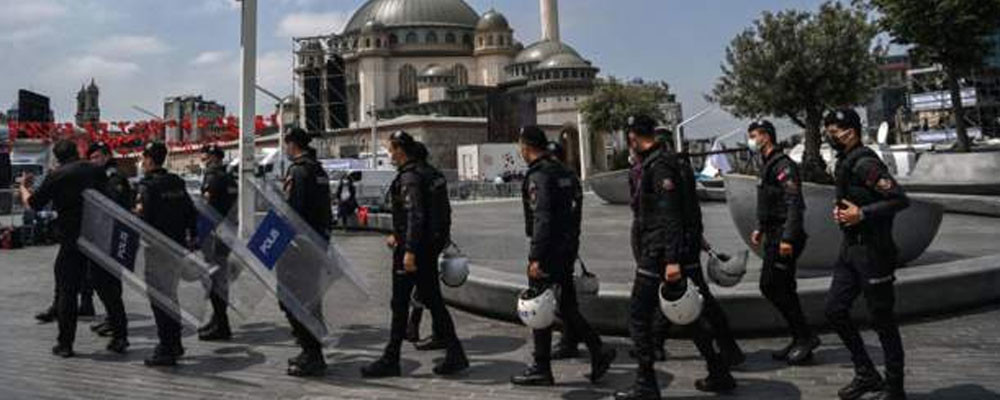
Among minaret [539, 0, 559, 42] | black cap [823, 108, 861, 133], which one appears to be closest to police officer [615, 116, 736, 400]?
black cap [823, 108, 861, 133]

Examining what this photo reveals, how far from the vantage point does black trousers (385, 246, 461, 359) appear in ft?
20.4

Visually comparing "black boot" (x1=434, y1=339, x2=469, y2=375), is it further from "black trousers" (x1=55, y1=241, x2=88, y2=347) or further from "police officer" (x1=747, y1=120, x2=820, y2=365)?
"black trousers" (x1=55, y1=241, x2=88, y2=347)

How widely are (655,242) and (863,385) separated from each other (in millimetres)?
1459

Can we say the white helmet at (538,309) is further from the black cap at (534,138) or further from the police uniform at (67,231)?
the police uniform at (67,231)

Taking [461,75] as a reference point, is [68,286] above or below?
below

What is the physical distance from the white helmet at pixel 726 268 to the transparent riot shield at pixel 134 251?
4.21 m

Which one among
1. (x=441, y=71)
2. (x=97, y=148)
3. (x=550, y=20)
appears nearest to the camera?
(x=97, y=148)

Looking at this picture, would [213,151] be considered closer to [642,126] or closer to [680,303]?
[642,126]

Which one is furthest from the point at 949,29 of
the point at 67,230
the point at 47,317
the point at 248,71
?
the point at 67,230

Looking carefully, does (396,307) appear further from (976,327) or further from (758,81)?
(758,81)

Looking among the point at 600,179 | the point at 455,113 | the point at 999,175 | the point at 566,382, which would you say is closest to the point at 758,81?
the point at 600,179

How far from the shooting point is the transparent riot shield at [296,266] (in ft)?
20.6

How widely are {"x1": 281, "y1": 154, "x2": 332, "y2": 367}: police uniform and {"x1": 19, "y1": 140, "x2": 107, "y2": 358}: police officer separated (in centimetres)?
200

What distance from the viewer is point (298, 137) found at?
6.57 m
